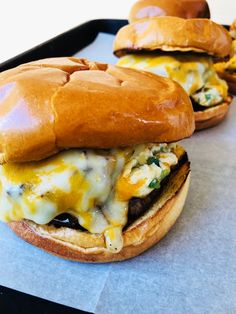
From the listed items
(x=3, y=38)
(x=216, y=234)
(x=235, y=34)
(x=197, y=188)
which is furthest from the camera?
(x=3, y=38)

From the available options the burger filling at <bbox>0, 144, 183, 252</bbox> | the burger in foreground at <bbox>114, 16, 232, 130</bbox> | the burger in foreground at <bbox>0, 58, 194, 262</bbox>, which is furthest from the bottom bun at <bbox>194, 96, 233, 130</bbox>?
the burger filling at <bbox>0, 144, 183, 252</bbox>

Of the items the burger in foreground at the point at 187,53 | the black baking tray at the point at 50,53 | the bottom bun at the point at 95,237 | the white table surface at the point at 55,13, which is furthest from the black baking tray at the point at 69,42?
the bottom bun at the point at 95,237

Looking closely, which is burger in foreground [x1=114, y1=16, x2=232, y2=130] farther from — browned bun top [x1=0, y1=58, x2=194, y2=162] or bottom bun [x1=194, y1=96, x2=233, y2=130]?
browned bun top [x1=0, y1=58, x2=194, y2=162]

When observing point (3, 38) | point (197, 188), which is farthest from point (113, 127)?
point (3, 38)

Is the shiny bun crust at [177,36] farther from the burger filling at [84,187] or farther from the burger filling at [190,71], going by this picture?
the burger filling at [84,187]

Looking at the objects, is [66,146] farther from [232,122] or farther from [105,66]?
[232,122]

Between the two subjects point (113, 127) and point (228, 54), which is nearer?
point (113, 127)

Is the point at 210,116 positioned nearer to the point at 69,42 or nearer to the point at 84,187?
the point at 84,187
